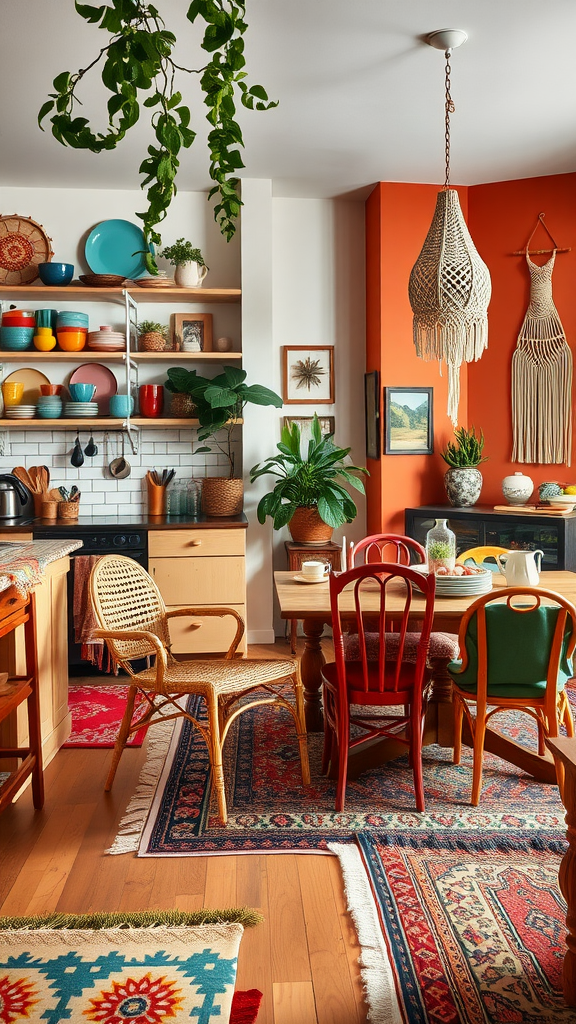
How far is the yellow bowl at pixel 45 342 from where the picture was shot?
16.6 feet

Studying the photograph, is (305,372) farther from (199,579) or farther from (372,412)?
(199,579)

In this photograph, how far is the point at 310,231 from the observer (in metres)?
5.62

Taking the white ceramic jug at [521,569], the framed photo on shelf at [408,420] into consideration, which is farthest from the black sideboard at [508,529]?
the white ceramic jug at [521,569]

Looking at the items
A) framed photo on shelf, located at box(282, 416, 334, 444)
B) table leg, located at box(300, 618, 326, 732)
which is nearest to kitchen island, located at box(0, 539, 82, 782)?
table leg, located at box(300, 618, 326, 732)

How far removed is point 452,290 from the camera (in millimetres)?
3438

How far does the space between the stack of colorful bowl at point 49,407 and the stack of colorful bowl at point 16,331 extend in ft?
1.13

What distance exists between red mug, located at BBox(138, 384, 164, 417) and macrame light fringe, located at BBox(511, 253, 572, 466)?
227 centimetres

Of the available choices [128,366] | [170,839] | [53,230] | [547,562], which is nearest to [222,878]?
[170,839]

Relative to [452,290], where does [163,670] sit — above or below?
below

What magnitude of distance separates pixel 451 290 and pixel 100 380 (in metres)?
2.72

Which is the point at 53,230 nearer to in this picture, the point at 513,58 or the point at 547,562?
the point at 513,58

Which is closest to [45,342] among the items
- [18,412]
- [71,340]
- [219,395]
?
[71,340]

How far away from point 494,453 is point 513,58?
7.98 ft

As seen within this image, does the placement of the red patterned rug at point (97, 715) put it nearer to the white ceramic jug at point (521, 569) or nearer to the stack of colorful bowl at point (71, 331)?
the white ceramic jug at point (521, 569)
